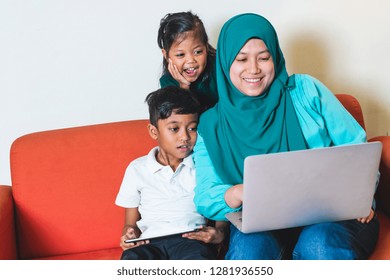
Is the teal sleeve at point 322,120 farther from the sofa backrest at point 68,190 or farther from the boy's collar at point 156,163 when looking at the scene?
the sofa backrest at point 68,190

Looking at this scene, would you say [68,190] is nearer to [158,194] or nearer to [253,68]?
[158,194]

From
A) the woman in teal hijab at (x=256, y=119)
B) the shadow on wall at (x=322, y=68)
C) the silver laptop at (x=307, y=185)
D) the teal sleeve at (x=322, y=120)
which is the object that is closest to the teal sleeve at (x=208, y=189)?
the woman in teal hijab at (x=256, y=119)

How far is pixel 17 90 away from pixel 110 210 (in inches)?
28.3

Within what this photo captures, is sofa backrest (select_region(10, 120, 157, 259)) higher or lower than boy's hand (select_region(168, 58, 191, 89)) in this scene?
lower

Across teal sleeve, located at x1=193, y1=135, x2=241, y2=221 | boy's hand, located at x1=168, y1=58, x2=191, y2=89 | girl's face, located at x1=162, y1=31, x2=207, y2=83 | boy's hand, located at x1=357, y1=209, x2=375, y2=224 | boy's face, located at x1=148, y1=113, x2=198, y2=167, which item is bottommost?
boy's hand, located at x1=357, y1=209, x2=375, y2=224

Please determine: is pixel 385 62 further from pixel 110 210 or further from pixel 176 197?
pixel 110 210

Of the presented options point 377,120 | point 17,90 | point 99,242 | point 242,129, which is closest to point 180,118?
point 242,129

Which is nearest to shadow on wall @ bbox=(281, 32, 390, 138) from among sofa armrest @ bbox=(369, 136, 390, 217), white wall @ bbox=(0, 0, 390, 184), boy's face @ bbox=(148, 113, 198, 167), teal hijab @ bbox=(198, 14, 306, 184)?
white wall @ bbox=(0, 0, 390, 184)

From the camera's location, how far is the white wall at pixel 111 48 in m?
2.35

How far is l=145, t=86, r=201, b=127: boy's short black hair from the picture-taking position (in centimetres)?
193

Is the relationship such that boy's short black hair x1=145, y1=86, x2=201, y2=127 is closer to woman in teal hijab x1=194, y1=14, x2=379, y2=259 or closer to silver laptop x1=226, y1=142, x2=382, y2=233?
woman in teal hijab x1=194, y1=14, x2=379, y2=259

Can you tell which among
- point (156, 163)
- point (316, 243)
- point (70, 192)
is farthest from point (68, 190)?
point (316, 243)

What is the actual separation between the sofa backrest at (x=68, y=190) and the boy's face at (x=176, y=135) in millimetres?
167

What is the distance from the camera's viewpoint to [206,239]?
6.02ft
